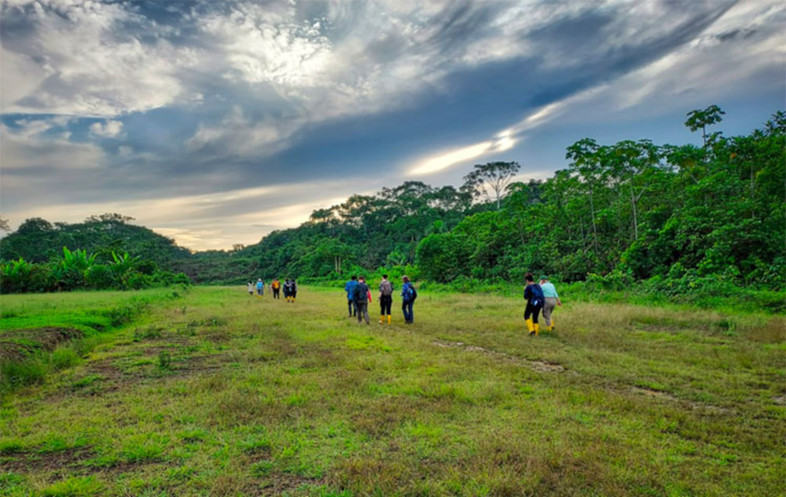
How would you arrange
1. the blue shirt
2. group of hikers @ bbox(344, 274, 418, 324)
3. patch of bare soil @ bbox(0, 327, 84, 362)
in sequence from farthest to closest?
group of hikers @ bbox(344, 274, 418, 324) → the blue shirt → patch of bare soil @ bbox(0, 327, 84, 362)

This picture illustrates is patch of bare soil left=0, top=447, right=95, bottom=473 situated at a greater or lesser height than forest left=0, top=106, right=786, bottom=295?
lesser

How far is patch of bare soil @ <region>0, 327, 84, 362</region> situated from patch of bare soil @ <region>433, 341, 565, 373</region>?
906cm

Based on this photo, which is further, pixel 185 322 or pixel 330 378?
pixel 185 322

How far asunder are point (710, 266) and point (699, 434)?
17.5 m

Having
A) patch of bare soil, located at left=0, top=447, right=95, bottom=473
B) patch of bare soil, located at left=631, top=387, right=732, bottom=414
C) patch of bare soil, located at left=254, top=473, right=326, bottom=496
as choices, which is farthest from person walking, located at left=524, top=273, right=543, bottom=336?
patch of bare soil, located at left=0, top=447, right=95, bottom=473

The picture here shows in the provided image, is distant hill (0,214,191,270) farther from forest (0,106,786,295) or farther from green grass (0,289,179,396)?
green grass (0,289,179,396)

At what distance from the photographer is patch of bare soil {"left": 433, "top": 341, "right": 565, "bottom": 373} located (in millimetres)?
7445

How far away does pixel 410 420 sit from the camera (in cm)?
498

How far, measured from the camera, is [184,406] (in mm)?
5625

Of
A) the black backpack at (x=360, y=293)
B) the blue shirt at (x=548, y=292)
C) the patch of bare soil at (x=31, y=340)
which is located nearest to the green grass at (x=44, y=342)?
the patch of bare soil at (x=31, y=340)

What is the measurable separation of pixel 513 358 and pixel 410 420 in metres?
4.12

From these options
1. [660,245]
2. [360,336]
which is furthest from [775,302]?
[360,336]

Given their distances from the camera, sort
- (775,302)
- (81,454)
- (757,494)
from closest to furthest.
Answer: (757,494), (81,454), (775,302)

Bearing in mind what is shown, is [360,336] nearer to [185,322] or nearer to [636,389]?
[636,389]
